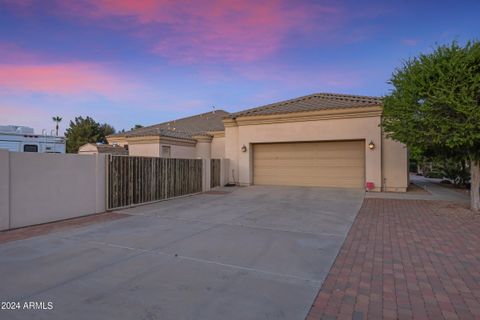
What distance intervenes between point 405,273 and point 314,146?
12.6 metres

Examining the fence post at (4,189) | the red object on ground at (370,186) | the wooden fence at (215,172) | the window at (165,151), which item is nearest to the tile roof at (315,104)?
the wooden fence at (215,172)

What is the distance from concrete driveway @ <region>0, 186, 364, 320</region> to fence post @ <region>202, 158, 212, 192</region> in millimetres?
6856

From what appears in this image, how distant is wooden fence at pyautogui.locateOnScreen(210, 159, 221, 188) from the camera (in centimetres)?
1591

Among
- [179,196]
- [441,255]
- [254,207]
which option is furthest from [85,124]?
[441,255]

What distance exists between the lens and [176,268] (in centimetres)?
436

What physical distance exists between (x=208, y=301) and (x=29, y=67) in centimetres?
1316

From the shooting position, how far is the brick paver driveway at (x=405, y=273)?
320cm

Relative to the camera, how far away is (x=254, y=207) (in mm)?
9898

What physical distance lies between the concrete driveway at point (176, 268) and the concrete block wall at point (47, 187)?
146 cm

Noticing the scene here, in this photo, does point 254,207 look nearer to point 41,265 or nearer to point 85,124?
point 41,265

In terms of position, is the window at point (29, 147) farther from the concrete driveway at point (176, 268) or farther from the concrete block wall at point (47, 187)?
the concrete driveway at point (176, 268)

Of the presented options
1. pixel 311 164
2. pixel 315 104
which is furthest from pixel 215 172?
pixel 315 104

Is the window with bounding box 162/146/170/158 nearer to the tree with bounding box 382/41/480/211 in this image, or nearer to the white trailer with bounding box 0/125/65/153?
the white trailer with bounding box 0/125/65/153

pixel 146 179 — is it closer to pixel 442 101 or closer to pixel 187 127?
pixel 442 101
